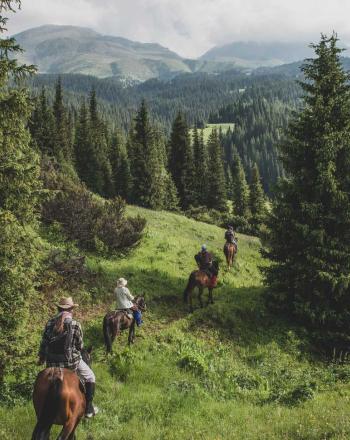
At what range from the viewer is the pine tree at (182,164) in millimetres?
67625

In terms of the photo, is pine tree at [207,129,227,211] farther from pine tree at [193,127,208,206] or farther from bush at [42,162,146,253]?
bush at [42,162,146,253]

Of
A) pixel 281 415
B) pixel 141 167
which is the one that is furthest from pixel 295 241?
pixel 141 167

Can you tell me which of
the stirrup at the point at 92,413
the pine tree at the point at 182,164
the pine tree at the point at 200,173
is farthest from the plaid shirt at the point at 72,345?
the pine tree at the point at 200,173

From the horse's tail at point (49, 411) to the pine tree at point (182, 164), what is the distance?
194 ft

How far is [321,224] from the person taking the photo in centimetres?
1955

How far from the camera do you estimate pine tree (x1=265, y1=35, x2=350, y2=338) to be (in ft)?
62.6

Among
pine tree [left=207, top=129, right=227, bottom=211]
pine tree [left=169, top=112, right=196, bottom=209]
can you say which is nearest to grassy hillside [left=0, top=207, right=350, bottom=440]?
pine tree [left=169, top=112, right=196, bottom=209]

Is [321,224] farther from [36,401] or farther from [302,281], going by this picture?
[36,401]

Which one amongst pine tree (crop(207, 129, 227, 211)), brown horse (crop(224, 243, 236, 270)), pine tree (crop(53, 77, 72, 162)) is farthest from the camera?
pine tree (crop(207, 129, 227, 211))

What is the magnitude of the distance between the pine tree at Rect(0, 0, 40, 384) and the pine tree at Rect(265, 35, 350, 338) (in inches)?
485

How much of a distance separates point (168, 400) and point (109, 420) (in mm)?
1797

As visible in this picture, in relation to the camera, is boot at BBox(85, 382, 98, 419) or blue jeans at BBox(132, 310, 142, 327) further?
blue jeans at BBox(132, 310, 142, 327)

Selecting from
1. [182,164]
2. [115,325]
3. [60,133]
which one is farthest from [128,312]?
[60,133]

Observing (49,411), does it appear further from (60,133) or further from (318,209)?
(60,133)
